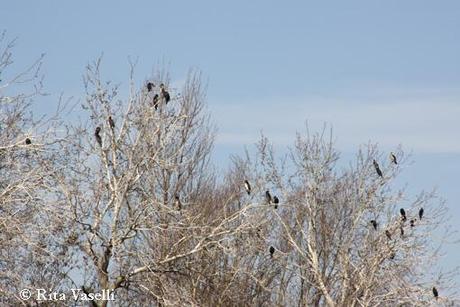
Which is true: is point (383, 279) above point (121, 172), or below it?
below

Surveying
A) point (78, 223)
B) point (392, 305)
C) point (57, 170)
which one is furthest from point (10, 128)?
point (392, 305)

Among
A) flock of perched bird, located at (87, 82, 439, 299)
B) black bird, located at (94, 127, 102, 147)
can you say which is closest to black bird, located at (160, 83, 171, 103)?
flock of perched bird, located at (87, 82, 439, 299)

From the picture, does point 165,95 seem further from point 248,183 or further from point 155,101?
point 248,183

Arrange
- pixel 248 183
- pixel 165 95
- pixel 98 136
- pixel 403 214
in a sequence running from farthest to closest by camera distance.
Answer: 1. pixel 403 214
2. pixel 248 183
3. pixel 165 95
4. pixel 98 136

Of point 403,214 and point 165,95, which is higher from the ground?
point 165,95

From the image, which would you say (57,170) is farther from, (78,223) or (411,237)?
(411,237)

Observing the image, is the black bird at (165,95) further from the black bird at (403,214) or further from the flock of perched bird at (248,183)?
the black bird at (403,214)

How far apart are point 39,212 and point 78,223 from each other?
0.95 meters

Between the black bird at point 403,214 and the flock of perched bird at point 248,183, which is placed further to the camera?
the black bird at point 403,214

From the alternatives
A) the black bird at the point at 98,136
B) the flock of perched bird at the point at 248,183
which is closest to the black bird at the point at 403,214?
the flock of perched bird at the point at 248,183

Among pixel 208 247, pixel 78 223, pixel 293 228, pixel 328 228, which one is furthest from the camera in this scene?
pixel 293 228

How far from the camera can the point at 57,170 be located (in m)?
11.9

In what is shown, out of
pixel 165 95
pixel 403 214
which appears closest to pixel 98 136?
pixel 165 95

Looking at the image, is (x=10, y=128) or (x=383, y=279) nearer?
(x=10, y=128)
